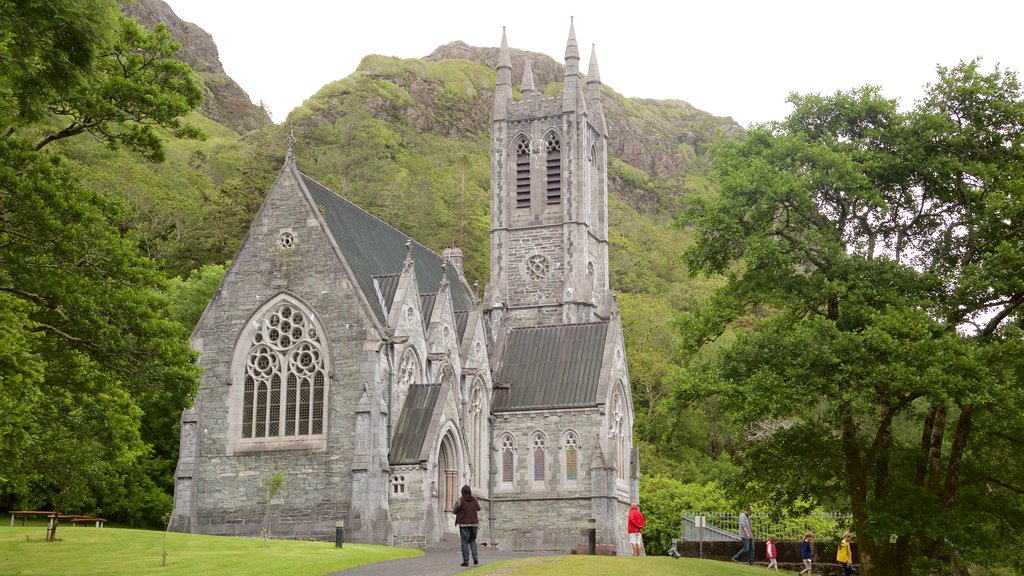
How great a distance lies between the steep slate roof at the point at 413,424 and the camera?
34.2 metres

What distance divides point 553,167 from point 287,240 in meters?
21.9

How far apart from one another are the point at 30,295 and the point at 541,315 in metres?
35.3

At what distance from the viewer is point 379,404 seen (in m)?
34.2

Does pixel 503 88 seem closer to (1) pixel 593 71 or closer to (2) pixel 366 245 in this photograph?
(1) pixel 593 71

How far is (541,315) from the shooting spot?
53.2 meters

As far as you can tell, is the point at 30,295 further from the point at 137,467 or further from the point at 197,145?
the point at 197,145

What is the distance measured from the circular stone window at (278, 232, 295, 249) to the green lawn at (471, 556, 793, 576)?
1627 centimetres

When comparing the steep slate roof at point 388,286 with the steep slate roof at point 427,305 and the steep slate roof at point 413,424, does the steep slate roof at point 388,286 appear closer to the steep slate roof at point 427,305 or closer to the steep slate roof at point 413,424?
the steep slate roof at point 427,305

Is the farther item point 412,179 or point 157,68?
point 412,179

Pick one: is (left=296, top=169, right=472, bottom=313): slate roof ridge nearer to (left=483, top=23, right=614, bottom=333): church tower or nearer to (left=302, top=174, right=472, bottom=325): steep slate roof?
(left=302, top=174, right=472, bottom=325): steep slate roof

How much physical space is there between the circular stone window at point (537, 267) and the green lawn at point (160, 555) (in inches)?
1025

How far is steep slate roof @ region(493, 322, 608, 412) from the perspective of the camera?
43.6 meters

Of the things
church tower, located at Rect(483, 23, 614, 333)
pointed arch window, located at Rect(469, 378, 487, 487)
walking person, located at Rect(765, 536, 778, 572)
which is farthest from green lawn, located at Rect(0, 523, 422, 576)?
church tower, located at Rect(483, 23, 614, 333)

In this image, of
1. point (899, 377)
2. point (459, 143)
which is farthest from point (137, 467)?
point (459, 143)
